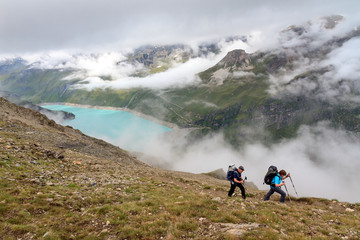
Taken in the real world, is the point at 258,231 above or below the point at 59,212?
below

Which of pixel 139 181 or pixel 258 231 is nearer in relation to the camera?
pixel 258 231

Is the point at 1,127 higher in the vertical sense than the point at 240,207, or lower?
higher

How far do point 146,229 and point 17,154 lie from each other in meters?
16.8

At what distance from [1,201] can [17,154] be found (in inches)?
385

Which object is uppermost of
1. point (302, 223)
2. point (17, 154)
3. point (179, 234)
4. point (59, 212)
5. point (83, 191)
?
point (17, 154)

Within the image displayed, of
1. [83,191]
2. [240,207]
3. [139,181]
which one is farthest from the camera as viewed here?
[139,181]

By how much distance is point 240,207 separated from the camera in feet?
43.2

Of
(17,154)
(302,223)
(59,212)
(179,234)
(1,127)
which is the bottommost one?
(302,223)

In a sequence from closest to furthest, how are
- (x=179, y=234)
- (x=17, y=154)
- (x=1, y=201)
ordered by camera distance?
1. (x=179, y=234)
2. (x=1, y=201)
3. (x=17, y=154)

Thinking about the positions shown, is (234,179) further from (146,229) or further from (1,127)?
(1,127)

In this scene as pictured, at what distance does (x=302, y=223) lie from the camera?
37.8ft

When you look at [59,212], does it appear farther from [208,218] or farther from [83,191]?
[208,218]

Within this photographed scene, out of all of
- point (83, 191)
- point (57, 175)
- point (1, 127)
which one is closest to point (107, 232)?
point (83, 191)

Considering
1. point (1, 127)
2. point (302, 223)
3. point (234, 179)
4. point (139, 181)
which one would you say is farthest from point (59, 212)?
point (1, 127)
